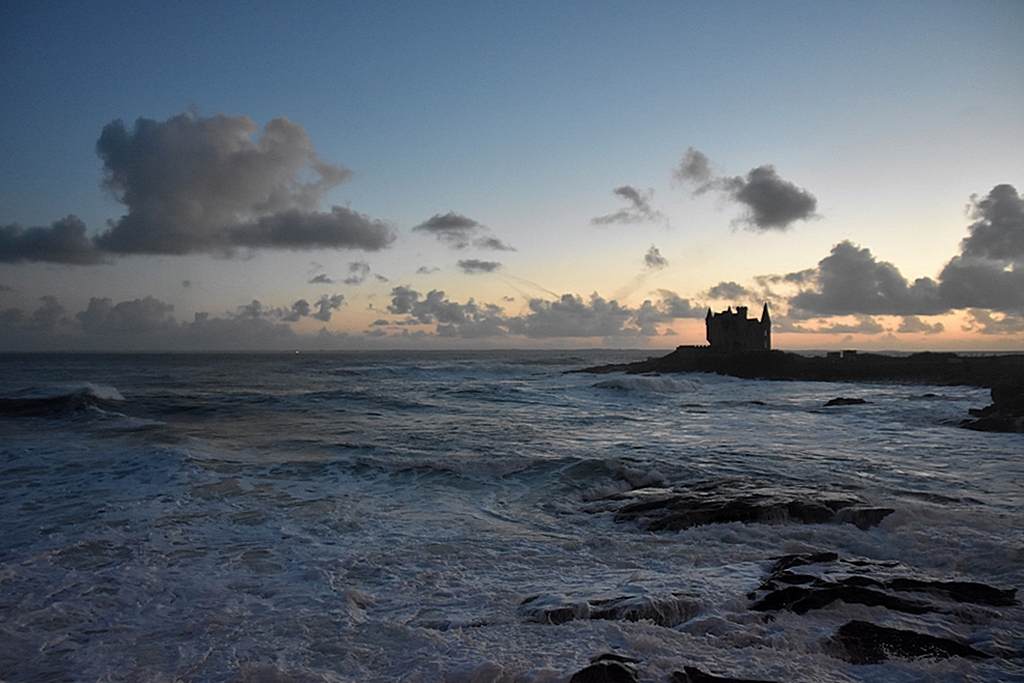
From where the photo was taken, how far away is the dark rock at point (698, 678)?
12.9 feet

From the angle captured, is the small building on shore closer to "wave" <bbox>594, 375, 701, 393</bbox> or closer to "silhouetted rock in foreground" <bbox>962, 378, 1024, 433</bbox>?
"wave" <bbox>594, 375, 701, 393</bbox>

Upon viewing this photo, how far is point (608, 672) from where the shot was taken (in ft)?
13.4

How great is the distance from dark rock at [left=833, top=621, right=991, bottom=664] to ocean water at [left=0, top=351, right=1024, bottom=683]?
0.08 m

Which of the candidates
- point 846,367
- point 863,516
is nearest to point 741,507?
point 863,516

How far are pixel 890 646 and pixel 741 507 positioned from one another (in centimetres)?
397

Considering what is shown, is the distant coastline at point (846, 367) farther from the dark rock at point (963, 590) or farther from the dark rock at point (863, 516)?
the dark rock at point (963, 590)

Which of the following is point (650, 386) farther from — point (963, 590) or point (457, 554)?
point (963, 590)

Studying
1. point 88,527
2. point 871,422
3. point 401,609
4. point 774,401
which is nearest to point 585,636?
point 401,609

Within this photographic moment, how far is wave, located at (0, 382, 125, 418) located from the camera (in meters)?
22.4

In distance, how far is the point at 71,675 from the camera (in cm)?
448

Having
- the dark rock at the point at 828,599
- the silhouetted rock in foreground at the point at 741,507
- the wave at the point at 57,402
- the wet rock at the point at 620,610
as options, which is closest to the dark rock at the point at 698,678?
the wet rock at the point at 620,610

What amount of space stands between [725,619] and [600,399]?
2788 centimetres

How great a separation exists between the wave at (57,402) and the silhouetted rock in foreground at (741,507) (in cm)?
2293

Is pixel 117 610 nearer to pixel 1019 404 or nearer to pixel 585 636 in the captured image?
pixel 585 636
